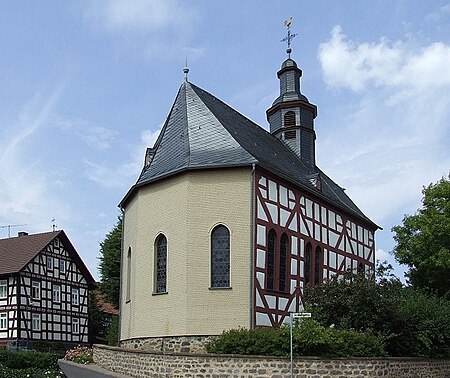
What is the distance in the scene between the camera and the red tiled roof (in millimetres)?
46553

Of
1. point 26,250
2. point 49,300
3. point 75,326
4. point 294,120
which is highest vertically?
point 294,120

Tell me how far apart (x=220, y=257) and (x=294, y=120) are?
44.7 feet

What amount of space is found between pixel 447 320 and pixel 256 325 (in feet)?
20.8

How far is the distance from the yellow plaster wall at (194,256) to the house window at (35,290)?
880 inches

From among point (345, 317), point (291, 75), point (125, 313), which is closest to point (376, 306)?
point (345, 317)

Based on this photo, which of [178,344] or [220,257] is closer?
[178,344]

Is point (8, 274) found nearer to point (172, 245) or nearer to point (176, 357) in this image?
point (172, 245)

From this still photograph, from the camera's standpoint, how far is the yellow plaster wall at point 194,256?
963 inches

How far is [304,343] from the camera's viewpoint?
1991cm

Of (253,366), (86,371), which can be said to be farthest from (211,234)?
(253,366)

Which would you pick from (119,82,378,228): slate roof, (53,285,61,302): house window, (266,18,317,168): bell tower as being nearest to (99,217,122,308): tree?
(53,285,61,302): house window

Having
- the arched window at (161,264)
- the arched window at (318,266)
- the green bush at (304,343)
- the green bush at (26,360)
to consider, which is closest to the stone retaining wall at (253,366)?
the green bush at (304,343)

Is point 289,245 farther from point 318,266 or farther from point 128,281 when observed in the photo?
point 128,281

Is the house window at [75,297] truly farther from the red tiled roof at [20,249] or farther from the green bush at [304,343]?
the green bush at [304,343]
